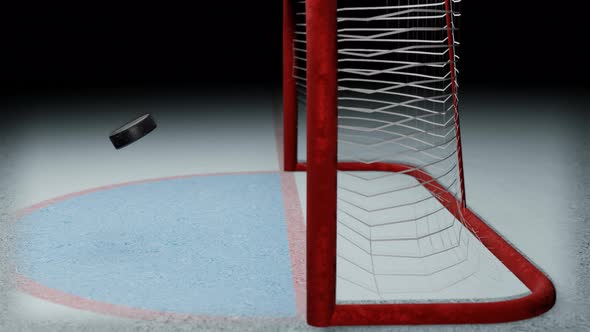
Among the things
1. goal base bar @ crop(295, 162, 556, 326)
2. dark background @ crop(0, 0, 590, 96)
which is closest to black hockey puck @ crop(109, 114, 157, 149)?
goal base bar @ crop(295, 162, 556, 326)

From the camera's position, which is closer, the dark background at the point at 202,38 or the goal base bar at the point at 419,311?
the goal base bar at the point at 419,311

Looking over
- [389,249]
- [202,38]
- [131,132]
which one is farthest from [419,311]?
[202,38]

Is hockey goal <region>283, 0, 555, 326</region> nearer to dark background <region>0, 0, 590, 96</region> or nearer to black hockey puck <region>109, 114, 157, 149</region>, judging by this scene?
black hockey puck <region>109, 114, 157, 149</region>

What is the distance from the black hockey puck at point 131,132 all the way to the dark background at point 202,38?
9.29 meters

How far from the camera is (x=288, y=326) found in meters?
2.37

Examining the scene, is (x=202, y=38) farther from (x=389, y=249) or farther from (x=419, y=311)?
(x=419, y=311)

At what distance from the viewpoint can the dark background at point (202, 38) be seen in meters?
12.9

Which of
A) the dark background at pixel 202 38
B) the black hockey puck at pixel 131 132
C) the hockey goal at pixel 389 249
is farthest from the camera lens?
the dark background at pixel 202 38

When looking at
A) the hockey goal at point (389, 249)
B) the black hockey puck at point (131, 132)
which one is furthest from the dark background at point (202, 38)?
the black hockey puck at point (131, 132)

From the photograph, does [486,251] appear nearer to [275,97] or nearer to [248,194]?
[248,194]

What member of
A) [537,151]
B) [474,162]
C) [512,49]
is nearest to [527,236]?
[474,162]

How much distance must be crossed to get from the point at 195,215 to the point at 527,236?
64.3 inches

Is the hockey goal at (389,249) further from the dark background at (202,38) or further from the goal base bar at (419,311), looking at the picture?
the dark background at (202,38)

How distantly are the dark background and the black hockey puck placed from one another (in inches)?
366
